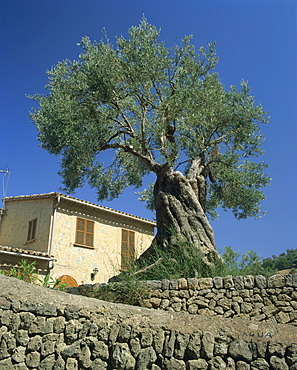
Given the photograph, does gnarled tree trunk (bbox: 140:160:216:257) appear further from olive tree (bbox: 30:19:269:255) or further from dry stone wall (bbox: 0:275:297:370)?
dry stone wall (bbox: 0:275:297:370)

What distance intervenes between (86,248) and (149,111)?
Answer: 776cm

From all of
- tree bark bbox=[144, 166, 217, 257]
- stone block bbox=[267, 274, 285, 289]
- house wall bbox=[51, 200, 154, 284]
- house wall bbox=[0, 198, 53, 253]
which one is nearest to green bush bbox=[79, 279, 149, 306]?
tree bark bbox=[144, 166, 217, 257]

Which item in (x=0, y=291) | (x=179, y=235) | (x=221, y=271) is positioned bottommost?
(x=0, y=291)

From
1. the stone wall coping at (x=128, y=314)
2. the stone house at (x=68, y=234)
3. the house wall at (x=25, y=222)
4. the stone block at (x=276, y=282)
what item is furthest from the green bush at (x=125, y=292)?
the house wall at (x=25, y=222)

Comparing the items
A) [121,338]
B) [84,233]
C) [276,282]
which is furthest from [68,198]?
[121,338]

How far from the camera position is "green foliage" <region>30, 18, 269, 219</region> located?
39.2 feet

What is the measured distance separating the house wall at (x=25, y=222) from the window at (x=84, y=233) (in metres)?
1.51

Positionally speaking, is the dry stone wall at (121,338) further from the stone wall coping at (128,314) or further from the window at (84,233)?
the window at (84,233)

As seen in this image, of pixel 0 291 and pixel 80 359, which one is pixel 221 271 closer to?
pixel 80 359

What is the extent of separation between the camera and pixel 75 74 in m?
12.7

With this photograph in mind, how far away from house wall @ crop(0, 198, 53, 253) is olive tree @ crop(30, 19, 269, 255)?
11.4 feet

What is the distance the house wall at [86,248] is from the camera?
16266mm

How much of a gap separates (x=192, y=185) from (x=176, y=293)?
473 cm

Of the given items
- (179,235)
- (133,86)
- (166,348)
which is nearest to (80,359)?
(166,348)
